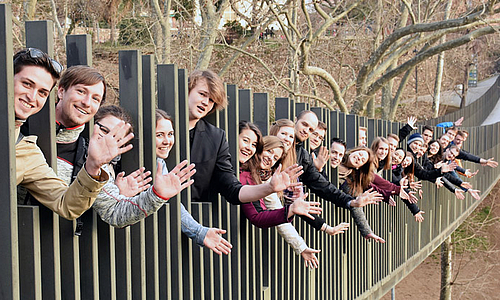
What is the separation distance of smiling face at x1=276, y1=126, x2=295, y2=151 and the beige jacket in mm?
2404

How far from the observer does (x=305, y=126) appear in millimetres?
5250

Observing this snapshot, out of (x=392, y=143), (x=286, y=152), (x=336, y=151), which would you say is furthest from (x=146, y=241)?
(x=392, y=143)

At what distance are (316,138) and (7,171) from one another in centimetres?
373

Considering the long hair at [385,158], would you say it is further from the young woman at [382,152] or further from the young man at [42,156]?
the young man at [42,156]

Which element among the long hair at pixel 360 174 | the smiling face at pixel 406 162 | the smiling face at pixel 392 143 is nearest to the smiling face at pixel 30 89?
the long hair at pixel 360 174

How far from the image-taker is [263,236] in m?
4.77

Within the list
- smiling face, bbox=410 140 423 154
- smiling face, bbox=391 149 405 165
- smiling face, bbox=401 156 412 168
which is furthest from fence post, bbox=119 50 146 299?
smiling face, bbox=410 140 423 154

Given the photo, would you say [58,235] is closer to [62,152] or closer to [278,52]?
[62,152]

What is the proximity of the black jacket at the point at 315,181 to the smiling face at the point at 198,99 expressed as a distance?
1488 mm

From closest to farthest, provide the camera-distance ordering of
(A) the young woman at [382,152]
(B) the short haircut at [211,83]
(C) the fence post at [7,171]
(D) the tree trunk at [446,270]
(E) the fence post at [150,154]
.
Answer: (C) the fence post at [7,171]
(E) the fence post at [150,154]
(B) the short haircut at [211,83]
(A) the young woman at [382,152]
(D) the tree trunk at [446,270]

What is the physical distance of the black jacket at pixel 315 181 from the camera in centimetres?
523

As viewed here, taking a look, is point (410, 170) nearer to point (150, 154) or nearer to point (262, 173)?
point (262, 173)

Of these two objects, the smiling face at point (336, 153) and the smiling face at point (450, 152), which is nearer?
the smiling face at point (336, 153)

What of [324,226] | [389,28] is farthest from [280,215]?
[389,28]
